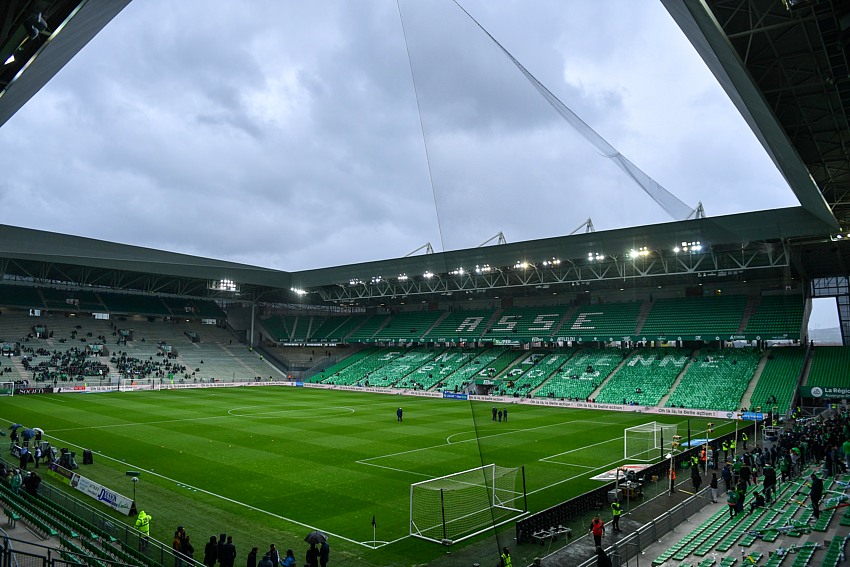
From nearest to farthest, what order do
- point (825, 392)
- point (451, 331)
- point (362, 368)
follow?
point (825, 392)
point (451, 331)
point (362, 368)

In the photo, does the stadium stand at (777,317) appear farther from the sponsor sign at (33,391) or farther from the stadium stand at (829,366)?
the sponsor sign at (33,391)

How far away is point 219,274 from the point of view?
203 feet

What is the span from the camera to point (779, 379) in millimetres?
38875

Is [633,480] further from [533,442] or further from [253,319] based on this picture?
[253,319]

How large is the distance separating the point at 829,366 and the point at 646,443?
22.6 meters

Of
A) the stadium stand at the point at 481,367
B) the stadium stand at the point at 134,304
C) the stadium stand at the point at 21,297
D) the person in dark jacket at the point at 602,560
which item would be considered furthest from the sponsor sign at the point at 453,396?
the stadium stand at the point at 21,297

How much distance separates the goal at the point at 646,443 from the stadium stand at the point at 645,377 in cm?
1456

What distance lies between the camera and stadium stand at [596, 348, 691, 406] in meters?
42.8

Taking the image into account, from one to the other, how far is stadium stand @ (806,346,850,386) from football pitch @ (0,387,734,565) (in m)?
10.7

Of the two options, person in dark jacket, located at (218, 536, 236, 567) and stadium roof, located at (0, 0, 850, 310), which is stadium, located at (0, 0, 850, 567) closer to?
stadium roof, located at (0, 0, 850, 310)

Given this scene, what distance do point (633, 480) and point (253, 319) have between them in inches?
2598

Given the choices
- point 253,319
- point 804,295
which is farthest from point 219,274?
point 804,295

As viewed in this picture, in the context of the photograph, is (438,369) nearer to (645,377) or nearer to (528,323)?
(528,323)

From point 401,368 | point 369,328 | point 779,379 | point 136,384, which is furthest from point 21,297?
point 779,379
